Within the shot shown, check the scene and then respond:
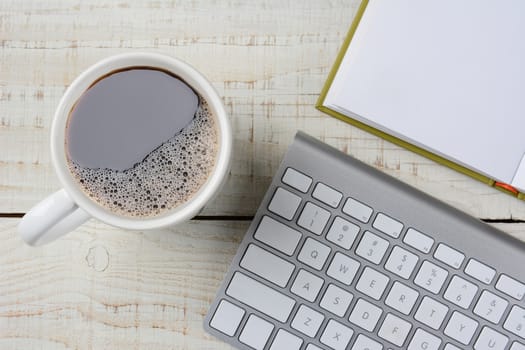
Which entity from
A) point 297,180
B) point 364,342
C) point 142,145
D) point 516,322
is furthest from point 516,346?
point 142,145

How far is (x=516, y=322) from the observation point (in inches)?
19.6

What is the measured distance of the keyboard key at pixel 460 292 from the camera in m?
0.50

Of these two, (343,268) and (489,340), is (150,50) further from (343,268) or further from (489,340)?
(489,340)

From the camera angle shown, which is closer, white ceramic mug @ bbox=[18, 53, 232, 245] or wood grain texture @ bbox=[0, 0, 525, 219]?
white ceramic mug @ bbox=[18, 53, 232, 245]

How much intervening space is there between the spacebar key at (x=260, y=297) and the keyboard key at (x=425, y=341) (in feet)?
0.35

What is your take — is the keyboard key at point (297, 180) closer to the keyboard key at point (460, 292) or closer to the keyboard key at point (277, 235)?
the keyboard key at point (277, 235)

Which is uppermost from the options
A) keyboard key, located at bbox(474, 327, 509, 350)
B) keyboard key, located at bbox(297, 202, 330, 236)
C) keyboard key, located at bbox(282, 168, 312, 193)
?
keyboard key, located at bbox(282, 168, 312, 193)

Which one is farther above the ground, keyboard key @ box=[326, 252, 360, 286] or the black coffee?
the black coffee

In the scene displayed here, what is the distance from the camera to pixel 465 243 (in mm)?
500

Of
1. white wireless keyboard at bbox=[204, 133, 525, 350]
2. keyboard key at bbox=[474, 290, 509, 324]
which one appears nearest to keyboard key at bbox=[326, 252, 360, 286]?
white wireless keyboard at bbox=[204, 133, 525, 350]

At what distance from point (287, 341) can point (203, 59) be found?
25 cm

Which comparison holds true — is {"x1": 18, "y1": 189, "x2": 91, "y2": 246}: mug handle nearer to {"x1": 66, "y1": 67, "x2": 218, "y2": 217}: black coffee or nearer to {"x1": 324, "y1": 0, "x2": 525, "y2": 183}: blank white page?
{"x1": 66, "y1": 67, "x2": 218, "y2": 217}: black coffee

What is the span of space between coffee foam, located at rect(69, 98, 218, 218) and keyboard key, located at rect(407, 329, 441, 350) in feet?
0.72

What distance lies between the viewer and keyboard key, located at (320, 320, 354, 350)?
50cm
